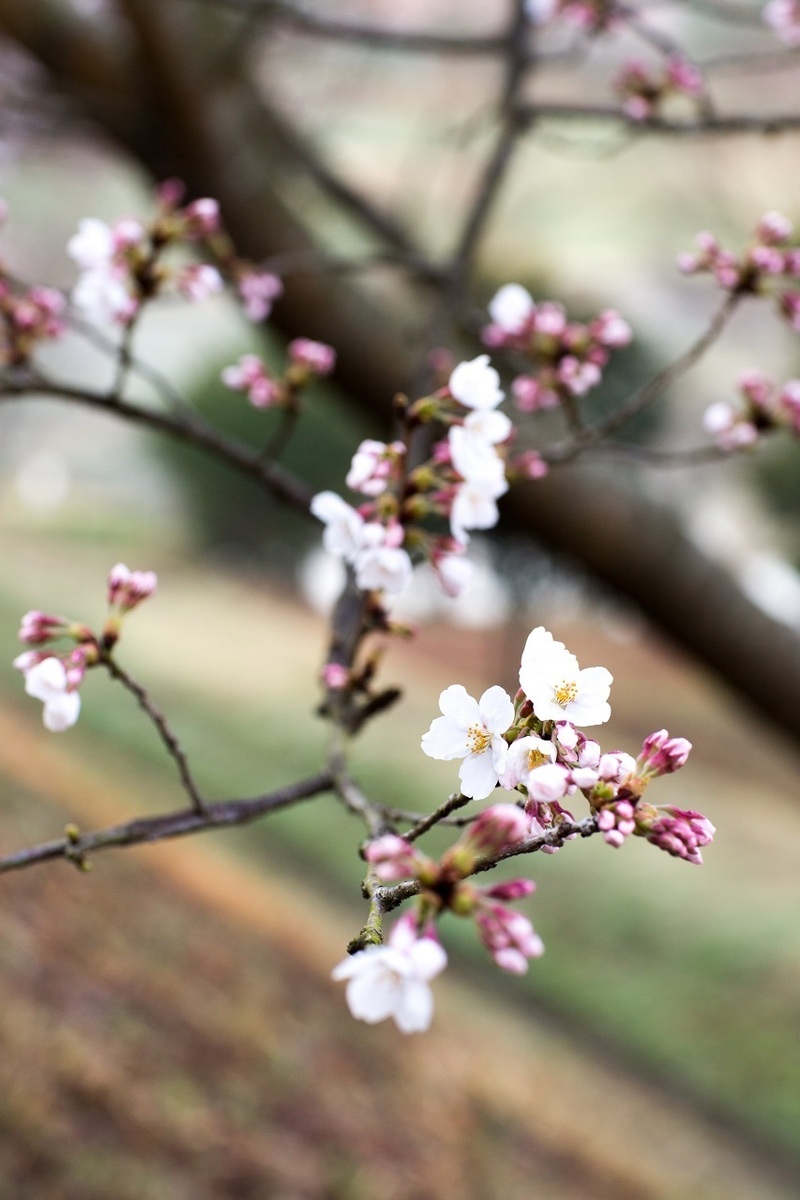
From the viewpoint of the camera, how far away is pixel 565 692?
60 centimetres

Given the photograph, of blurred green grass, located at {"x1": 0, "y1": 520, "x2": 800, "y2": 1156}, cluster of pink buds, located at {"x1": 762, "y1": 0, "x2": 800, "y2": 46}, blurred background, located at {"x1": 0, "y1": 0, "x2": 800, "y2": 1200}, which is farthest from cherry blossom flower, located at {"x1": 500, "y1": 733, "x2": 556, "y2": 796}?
blurred green grass, located at {"x1": 0, "y1": 520, "x2": 800, "y2": 1156}

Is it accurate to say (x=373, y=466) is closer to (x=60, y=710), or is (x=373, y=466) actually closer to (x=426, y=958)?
(x=60, y=710)

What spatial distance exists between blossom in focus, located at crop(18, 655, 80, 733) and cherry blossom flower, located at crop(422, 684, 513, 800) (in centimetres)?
25

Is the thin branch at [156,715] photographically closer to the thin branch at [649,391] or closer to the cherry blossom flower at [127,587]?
the cherry blossom flower at [127,587]

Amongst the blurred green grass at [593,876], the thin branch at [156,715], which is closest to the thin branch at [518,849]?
the thin branch at [156,715]

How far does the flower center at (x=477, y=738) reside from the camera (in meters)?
0.62

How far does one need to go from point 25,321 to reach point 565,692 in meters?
0.86

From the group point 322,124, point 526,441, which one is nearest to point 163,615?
point 322,124

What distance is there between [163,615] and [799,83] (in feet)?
17.2

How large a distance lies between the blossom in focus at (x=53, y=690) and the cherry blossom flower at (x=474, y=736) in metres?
0.25

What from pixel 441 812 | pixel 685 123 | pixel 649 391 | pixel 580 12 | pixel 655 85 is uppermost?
pixel 580 12

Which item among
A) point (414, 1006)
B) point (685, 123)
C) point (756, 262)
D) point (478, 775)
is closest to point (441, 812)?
point (478, 775)

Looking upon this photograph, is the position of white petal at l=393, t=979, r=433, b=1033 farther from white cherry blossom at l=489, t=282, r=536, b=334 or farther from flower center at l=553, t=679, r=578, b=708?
white cherry blossom at l=489, t=282, r=536, b=334

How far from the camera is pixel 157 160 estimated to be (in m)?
2.35
